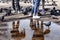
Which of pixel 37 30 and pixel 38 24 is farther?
pixel 38 24

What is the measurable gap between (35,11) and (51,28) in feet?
5.52

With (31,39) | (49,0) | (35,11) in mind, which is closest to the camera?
(31,39)

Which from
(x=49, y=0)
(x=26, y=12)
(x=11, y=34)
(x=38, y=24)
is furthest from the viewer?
(x=49, y=0)

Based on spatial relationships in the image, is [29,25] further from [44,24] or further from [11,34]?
[11,34]

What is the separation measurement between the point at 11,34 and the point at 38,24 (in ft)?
4.51

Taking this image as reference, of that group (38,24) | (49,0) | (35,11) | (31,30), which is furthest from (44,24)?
(49,0)

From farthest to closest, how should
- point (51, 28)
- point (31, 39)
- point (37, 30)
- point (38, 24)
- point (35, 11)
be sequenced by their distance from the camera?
1. point (35, 11)
2. point (38, 24)
3. point (51, 28)
4. point (37, 30)
5. point (31, 39)

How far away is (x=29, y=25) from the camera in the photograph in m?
6.65

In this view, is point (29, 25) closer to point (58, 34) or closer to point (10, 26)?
point (10, 26)

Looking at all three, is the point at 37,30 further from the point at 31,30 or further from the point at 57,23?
the point at 57,23

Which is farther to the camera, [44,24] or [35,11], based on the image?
[35,11]

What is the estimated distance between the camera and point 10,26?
648cm

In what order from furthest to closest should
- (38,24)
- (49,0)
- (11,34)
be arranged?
1. (49,0)
2. (38,24)
3. (11,34)

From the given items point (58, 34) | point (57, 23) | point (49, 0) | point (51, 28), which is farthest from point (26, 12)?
point (49, 0)
